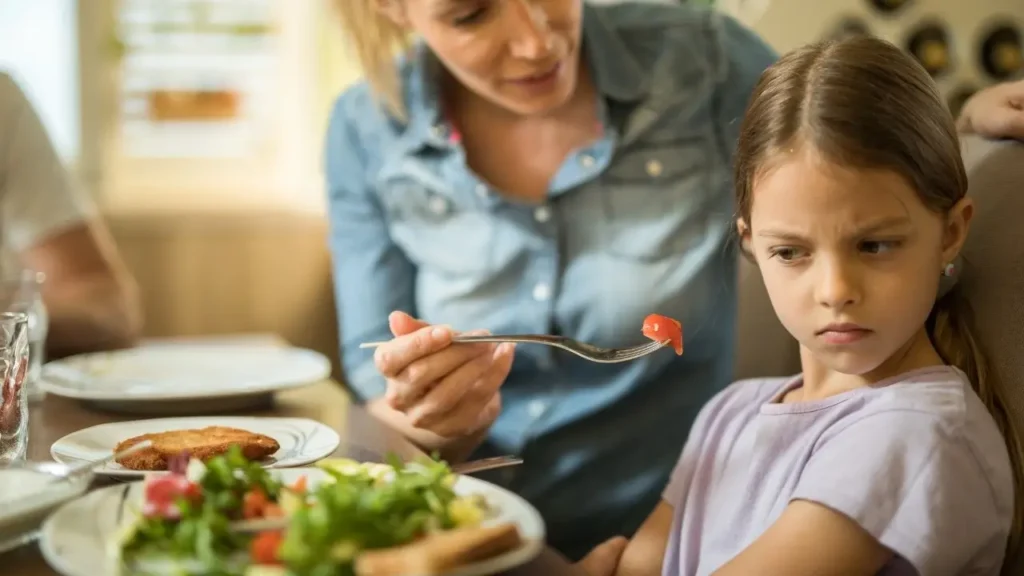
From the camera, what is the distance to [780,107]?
0.83 m

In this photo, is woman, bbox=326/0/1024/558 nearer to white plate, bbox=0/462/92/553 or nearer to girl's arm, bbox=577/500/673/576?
girl's arm, bbox=577/500/673/576

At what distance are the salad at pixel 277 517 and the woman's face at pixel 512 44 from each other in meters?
0.63

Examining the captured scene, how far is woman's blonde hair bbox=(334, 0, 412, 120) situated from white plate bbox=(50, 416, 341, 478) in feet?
1.91

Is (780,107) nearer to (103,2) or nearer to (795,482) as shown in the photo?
(795,482)

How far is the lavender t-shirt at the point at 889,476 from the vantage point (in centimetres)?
71

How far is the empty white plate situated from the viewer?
1026 mm

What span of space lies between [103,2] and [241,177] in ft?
1.90

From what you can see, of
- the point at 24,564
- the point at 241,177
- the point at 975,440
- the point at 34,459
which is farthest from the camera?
the point at 241,177

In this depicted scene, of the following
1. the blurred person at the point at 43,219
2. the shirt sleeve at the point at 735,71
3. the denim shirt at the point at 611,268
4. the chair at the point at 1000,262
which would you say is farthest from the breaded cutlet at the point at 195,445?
the blurred person at the point at 43,219

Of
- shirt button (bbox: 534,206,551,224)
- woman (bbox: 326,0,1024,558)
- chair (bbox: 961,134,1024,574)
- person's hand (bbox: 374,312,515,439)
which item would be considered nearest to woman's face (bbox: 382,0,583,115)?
woman (bbox: 326,0,1024,558)

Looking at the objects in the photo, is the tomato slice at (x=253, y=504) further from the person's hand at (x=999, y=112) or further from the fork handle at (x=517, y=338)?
the person's hand at (x=999, y=112)

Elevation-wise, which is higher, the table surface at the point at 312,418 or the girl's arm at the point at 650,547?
the table surface at the point at 312,418

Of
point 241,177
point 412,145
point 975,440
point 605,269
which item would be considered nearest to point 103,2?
point 241,177

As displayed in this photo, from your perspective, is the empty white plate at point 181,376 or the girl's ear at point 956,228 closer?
the girl's ear at point 956,228
